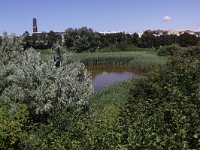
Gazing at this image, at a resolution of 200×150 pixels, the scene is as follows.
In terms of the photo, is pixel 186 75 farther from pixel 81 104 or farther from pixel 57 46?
pixel 57 46

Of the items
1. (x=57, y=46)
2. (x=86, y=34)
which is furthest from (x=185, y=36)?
(x=57, y=46)

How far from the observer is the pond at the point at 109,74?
151 feet

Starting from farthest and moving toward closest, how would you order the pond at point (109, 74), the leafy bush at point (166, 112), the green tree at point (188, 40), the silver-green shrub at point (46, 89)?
the green tree at point (188, 40) → the pond at point (109, 74) → the silver-green shrub at point (46, 89) → the leafy bush at point (166, 112)

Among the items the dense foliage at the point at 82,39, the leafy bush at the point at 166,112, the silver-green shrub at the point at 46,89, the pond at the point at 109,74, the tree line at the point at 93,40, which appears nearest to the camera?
the leafy bush at the point at 166,112

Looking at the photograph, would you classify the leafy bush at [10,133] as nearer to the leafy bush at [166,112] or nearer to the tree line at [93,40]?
the leafy bush at [166,112]

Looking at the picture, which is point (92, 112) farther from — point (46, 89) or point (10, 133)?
point (10, 133)

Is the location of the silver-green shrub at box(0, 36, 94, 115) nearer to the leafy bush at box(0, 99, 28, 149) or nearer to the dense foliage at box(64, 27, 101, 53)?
the leafy bush at box(0, 99, 28, 149)

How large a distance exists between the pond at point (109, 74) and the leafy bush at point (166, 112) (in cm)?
2512

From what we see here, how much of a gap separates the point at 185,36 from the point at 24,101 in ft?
267

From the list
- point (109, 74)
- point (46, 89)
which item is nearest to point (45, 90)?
point (46, 89)

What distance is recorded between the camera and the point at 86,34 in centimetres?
8156

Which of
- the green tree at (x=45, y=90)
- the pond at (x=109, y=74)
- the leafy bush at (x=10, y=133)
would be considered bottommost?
the pond at (x=109, y=74)

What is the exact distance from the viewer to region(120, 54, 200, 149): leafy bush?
8.83 m

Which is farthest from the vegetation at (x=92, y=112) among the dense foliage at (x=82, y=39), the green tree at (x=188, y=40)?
the green tree at (x=188, y=40)
